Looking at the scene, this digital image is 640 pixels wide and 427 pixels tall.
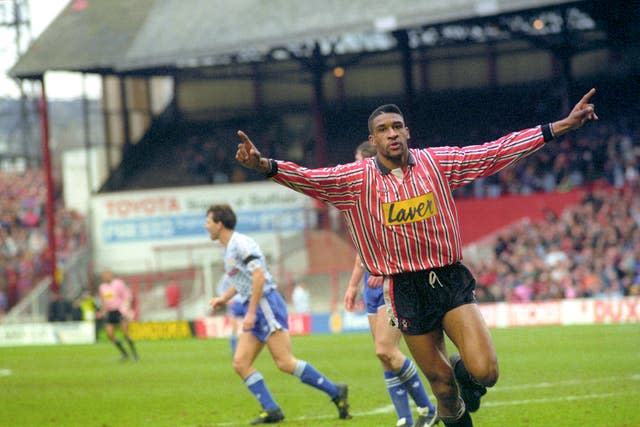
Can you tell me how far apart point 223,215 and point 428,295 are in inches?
171

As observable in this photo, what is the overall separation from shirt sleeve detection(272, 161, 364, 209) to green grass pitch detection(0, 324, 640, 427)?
379 centimetres

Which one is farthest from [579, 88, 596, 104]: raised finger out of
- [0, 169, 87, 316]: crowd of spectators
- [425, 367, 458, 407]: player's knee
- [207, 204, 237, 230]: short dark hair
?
[0, 169, 87, 316]: crowd of spectators

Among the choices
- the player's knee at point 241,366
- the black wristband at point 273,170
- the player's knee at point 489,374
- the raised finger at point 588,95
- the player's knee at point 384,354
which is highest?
the raised finger at point 588,95

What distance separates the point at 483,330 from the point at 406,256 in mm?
730

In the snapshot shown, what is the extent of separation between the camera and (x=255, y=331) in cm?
1178

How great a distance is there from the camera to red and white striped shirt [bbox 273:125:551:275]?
7.82 metres

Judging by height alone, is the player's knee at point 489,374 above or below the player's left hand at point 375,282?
below

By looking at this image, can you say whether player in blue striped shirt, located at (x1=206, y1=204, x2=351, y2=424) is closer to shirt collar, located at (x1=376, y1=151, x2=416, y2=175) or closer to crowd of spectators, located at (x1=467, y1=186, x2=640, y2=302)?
shirt collar, located at (x1=376, y1=151, x2=416, y2=175)

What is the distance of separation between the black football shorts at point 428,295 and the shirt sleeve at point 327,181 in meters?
0.67

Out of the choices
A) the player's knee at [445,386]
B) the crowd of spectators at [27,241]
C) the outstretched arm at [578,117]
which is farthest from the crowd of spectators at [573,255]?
the outstretched arm at [578,117]

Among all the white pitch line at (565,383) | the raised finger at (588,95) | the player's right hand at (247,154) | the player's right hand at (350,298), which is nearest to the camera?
the player's right hand at (247,154)

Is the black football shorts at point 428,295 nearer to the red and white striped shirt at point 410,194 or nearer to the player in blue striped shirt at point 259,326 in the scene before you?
the red and white striped shirt at point 410,194

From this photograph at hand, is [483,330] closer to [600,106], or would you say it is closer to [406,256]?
[406,256]

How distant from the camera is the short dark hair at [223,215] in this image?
11.8m
